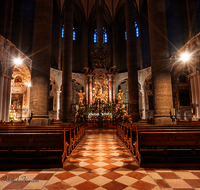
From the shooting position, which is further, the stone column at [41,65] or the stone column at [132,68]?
the stone column at [132,68]

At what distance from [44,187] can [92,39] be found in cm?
3155

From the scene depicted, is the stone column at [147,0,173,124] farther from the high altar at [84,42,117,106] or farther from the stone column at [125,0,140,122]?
the high altar at [84,42,117,106]

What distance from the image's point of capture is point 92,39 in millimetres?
31844

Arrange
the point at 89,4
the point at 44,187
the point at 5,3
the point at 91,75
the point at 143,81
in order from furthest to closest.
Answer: the point at 89,4
the point at 91,75
the point at 143,81
the point at 5,3
the point at 44,187

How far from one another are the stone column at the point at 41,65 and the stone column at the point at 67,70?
5.45 m

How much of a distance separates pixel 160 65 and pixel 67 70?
31.2ft

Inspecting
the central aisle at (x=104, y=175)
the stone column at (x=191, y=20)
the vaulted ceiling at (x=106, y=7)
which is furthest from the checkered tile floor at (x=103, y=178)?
the vaulted ceiling at (x=106, y=7)

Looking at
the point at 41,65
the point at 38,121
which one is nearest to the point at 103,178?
the point at 38,121

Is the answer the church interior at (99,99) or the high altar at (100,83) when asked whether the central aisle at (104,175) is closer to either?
the church interior at (99,99)

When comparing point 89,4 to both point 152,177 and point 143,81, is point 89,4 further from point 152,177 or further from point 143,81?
point 152,177

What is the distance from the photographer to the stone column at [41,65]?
911 centimetres

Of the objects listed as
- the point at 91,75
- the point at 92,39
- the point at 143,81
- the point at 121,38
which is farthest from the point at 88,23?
the point at 143,81

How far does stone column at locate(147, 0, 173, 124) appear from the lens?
8.66m

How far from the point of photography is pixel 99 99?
69.0ft
